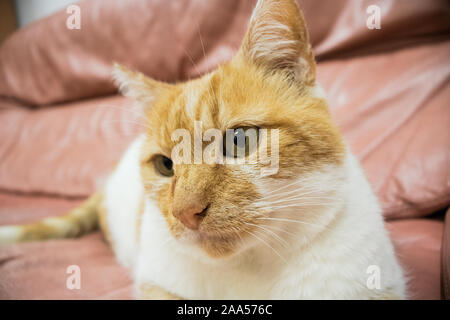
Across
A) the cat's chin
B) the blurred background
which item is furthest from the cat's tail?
the blurred background

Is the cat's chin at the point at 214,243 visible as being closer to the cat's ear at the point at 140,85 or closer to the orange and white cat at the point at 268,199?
the orange and white cat at the point at 268,199

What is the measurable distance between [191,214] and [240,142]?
187 millimetres

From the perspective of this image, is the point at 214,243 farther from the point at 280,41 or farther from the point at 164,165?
the point at 280,41

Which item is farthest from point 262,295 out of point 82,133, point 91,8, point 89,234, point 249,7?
point 91,8

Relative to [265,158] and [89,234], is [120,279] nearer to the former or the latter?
[89,234]

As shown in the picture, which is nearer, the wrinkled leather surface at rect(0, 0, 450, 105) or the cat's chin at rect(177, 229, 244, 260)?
→ the cat's chin at rect(177, 229, 244, 260)

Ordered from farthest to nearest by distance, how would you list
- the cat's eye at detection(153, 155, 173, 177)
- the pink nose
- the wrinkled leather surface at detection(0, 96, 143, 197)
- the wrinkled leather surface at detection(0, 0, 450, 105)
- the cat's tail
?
the wrinkled leather surface at detection(0, 96, 143, 197)
the wrinkled leather surface at detection(0, 0, 450, 105)
the cat's tail
the cat's eye at detection(153, 155, 173, 177)
the pink nose

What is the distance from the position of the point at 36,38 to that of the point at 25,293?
2.09 meters

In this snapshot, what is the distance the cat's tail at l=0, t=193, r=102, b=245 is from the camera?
1.28 m

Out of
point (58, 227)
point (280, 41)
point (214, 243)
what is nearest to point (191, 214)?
point (214, 243)

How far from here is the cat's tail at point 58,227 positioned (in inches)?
50.4

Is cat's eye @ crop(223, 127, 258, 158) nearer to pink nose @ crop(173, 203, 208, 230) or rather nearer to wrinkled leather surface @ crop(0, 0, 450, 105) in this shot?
pink nose @ crop(173, 203, 208, 230)

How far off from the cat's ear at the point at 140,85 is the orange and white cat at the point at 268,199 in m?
0.09

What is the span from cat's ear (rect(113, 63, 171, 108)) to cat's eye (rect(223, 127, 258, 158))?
324mm
